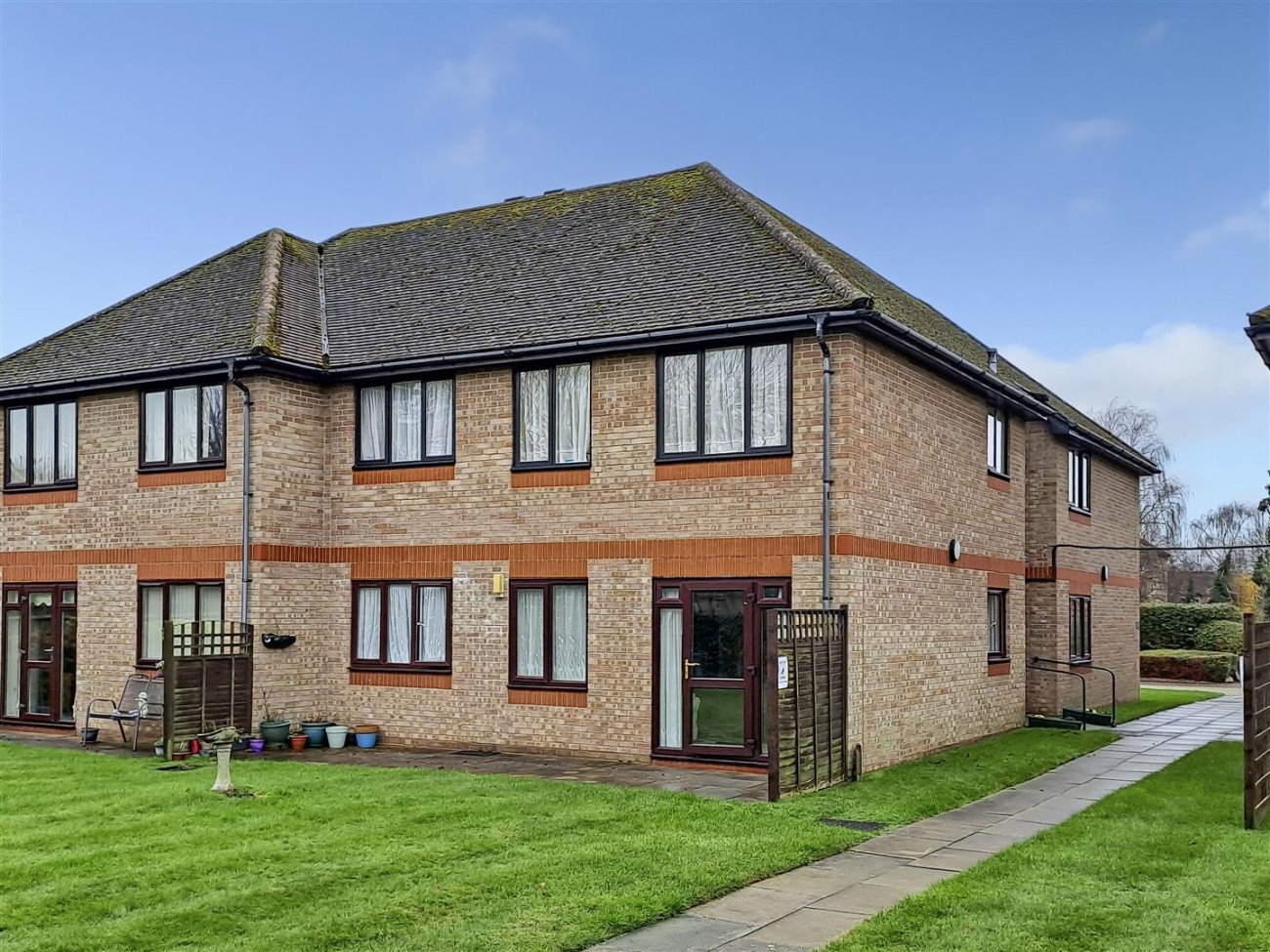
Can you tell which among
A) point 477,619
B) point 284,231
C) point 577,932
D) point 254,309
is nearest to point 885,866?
point 577,932

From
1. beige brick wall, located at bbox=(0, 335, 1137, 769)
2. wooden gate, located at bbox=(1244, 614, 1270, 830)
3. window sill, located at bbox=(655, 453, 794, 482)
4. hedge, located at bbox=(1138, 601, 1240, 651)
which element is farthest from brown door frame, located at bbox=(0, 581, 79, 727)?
hedge, located at bbox=(1138, 601, 1240, 651)

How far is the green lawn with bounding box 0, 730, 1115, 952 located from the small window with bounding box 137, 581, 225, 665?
3.02 m

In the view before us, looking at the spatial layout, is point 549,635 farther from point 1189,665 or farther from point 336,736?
point 1189,665

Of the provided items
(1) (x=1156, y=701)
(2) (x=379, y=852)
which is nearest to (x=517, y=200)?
(2) (x=379, y=852)

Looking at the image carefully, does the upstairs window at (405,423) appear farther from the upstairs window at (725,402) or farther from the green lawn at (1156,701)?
the green lawn at (1156,701)

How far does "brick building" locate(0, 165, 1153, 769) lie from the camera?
47.3 ft

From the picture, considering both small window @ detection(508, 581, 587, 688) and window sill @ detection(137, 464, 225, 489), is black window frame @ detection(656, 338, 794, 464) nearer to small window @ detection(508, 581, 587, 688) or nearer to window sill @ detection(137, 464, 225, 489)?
small window @ detection(508, 581, 587, 688)

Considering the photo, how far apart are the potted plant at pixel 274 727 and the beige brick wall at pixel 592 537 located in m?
0.24

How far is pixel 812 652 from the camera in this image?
42.3ft

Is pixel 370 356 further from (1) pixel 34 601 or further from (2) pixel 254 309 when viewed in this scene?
(1) pixel 34 601

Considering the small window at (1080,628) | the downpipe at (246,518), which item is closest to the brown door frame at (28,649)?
the downpipe at (246,518)

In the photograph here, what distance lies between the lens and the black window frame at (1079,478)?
73.5ft

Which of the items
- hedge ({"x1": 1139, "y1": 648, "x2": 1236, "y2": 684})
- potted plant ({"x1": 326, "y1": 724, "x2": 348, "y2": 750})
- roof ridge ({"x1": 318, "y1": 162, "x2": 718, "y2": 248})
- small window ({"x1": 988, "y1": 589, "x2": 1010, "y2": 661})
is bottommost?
hedge ({"x1": 1139, "y1": 648, "x2": 1236, "y2": 684})

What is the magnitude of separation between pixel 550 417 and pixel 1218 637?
94.9 feet
